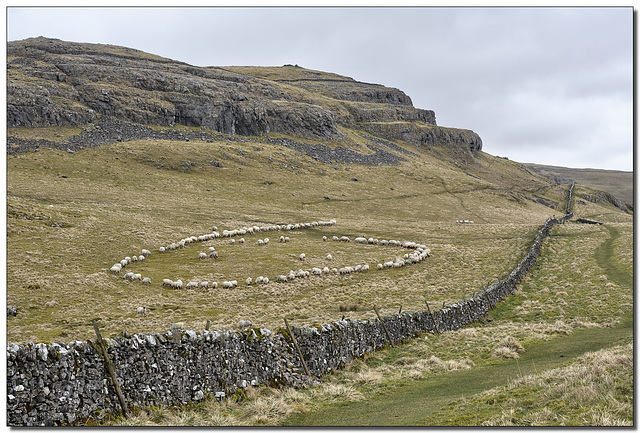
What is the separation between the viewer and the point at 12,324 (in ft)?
78.9

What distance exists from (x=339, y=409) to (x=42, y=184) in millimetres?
77057

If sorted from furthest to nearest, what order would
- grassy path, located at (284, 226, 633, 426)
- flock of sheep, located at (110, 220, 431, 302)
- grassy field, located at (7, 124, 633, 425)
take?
flock of sheep, located at (110, 220, 431, 302) < grassy field, located at (7, 124, 633, 425) < grassy path, located at (284, 226, 633, 426)

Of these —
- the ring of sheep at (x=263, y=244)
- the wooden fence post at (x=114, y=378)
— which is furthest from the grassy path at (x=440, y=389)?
→ the ring of sheep at (x=263, y=244)

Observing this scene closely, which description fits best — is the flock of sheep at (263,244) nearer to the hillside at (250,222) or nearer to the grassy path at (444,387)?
the hillside at (250,222)

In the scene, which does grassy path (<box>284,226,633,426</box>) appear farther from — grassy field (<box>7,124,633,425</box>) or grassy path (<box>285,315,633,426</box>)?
grassy field (<box>7,124,633,425</box>)

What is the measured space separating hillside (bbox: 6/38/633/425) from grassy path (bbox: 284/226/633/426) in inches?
16.0

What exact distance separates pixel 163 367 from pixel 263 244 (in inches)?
1549

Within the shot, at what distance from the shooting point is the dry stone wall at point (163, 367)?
445 inches

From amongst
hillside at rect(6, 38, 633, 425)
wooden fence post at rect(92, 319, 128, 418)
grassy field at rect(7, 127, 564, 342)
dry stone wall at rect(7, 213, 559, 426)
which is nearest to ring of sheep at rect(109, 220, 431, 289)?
hillside at rect(6, 38, 633, 425)

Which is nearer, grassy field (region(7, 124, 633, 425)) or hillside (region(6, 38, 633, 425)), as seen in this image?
grassy field (region(7, 124, 633, 425))

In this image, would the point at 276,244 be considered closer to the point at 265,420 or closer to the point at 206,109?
the point at 265,420

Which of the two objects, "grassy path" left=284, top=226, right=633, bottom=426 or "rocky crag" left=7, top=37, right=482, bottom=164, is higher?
"rocky crag" left=7, top=37, right=482, bottom=164

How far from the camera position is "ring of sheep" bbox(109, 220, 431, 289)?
36.4m

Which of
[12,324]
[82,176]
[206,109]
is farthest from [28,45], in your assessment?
[12,324]
